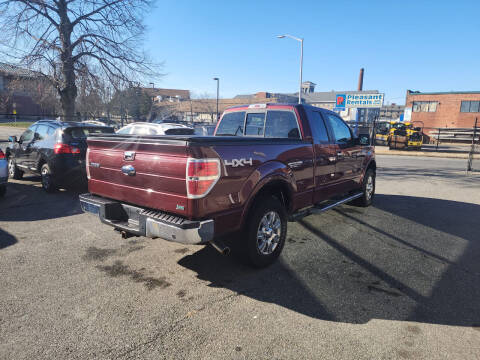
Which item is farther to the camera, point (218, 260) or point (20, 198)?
point (20, 198)

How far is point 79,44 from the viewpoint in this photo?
48.8ft

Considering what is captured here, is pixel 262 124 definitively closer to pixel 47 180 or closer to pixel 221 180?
pixel 221 180

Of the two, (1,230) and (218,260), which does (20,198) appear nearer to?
(1,230)

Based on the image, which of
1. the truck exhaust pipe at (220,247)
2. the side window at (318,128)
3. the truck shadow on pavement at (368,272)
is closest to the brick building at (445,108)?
the truck shadow on pavement at (368,272)

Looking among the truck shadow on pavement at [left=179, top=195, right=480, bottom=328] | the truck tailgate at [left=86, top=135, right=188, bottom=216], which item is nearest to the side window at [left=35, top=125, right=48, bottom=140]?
the truck tailgate at [left=86, top=135, right=188, bottom=216]

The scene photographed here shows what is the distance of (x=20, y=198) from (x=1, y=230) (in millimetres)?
2393

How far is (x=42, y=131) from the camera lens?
7.88 metres

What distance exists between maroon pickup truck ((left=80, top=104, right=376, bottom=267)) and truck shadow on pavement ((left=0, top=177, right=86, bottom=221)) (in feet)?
8.35

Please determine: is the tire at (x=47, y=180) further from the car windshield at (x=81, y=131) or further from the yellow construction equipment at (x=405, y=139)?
the yellow construction equipment at (x=405, y=139)

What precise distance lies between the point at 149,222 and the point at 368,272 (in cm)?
261

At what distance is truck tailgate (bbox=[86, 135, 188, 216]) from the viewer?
9.84 ft

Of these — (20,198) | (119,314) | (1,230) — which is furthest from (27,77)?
(119,314)

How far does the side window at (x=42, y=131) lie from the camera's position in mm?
7762

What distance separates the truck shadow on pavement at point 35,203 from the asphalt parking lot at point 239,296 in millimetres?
365
